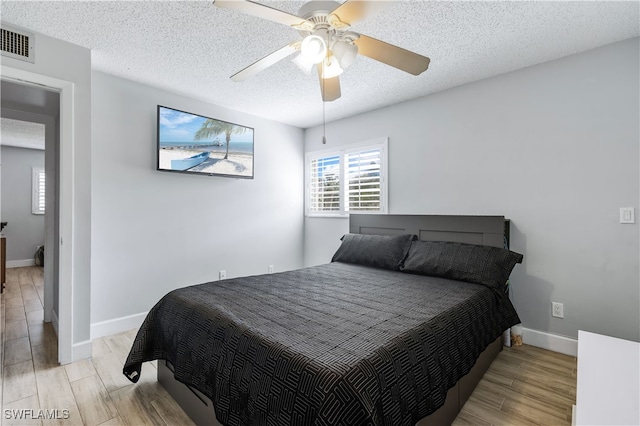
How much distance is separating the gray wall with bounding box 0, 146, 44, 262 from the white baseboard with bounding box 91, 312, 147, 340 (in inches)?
204

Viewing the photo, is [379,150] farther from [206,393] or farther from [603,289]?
[206,393]

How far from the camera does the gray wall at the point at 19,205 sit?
6.14 metres

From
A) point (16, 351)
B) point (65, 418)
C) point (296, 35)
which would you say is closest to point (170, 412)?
point (65, 418)

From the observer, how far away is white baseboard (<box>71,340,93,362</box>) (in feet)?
7.97

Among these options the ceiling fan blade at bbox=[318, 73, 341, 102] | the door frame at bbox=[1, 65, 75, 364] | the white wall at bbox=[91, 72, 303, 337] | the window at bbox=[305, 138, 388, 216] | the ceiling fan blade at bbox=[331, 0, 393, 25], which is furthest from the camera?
the window at bbox=[305, 138, 388, 216]

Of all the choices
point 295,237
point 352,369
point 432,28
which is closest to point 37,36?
point 432,28

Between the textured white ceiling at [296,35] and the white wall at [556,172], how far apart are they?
0.23 m

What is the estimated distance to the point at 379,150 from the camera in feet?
12.7

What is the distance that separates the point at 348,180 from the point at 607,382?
3287mm

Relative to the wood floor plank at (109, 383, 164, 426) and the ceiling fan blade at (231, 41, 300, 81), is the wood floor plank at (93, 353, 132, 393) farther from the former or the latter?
the ceiling fan blade at (231, 41, 300, 81)

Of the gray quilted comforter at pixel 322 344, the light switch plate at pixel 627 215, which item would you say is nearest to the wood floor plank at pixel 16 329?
the gray quilted comforter at pixel 322 344

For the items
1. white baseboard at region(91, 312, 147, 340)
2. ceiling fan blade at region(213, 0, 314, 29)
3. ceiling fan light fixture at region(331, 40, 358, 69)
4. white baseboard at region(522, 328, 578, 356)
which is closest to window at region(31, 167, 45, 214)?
white baseboard at region(91, 312, 147, 340)

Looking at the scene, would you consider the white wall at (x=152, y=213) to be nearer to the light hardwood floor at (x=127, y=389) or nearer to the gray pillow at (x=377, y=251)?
the light hardwood floor at (x=127, y=389)

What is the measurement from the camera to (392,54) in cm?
171
